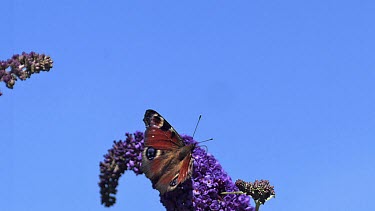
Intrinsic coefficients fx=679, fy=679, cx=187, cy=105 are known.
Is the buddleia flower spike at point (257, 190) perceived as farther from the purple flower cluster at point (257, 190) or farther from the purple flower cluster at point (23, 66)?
the purple flower cluster at point (23, 66)

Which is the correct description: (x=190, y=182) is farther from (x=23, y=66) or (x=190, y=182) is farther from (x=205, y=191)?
(x=23, y=66)

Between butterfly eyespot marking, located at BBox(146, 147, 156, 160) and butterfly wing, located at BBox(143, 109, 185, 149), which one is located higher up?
butterfly wing, located at BBox(143, 109, 185, 149)

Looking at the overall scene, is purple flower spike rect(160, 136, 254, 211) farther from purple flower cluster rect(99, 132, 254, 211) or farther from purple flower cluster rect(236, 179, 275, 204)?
purple flower cluster rect(236, 179, 275, 204)

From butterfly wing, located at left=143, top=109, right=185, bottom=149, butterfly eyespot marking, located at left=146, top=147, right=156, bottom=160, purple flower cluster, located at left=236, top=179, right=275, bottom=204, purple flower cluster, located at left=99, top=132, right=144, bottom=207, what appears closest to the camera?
purple flower cluster, located at left=99, top=132, right=144, bottom=207

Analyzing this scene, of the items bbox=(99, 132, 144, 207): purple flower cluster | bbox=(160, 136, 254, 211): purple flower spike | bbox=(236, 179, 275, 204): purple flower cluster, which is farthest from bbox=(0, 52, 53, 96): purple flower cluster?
bbox=(236, 179, 275, 204): purple flower cluster

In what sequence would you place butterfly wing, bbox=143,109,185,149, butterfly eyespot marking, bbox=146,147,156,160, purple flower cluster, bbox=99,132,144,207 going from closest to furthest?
purple flower cluster, bbox=99,132,144,207
butterfly eyespot marking, bbox=146,147,156,160
butterfly wing, bbox=143,109,185,149

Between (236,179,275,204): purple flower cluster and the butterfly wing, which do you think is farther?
(236,179,275,204): purple flower cluster
